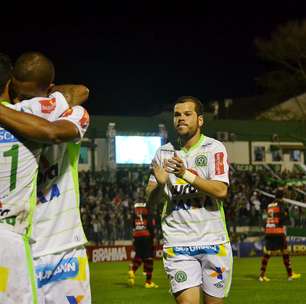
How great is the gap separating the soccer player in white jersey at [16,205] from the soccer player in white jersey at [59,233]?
41cm

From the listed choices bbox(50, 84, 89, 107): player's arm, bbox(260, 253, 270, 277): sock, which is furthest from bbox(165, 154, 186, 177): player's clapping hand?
bbox(260, 253, 270, 277): sock

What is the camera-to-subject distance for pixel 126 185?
43.8 m

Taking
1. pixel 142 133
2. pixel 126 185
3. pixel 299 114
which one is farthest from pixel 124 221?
pixel 299 114

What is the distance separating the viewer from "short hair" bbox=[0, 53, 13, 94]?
15.9ft

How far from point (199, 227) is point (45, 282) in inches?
110

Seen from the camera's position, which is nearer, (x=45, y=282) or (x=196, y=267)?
(x=45, y=282)

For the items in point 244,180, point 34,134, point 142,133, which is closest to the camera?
point 34,134

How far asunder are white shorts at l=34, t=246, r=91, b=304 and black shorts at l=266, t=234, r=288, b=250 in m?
17.3

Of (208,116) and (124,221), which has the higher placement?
(208,116)

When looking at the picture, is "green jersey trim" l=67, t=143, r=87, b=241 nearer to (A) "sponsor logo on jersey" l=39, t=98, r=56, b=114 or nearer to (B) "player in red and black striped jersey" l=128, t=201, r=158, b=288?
(A) "sponsor logo on jersey" l=39, t=98, r=56, b=114

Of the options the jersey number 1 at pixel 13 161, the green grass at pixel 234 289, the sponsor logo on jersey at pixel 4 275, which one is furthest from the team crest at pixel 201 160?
the green grass at pixel 234 289

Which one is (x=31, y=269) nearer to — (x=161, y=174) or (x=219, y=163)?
(x=161, y=174)

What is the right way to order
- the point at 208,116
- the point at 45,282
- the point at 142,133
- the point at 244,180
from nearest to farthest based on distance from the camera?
the point at 45,282, the point at 244,180, the point at 142,133, the point at 208,116

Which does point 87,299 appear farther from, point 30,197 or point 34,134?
point 34,134
